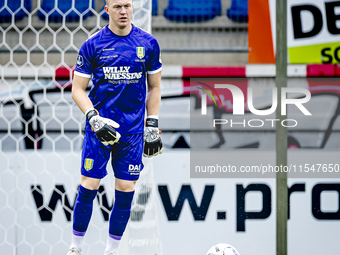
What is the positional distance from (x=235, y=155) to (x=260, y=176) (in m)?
0.24

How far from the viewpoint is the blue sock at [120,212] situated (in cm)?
202

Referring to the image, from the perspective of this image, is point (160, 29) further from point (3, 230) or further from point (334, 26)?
point (3, 230)

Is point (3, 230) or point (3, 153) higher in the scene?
point (3, 153)

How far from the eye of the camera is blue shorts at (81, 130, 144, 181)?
6.36 ft

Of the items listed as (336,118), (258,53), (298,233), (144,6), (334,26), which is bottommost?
(298,233)

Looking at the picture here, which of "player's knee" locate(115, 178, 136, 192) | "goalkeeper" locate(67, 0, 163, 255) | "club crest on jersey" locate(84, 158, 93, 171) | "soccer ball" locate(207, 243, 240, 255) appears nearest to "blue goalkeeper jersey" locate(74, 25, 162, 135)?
"goalkeeper" locate(67, 0, 163, 255)

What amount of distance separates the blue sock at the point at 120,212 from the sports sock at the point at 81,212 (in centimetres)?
14

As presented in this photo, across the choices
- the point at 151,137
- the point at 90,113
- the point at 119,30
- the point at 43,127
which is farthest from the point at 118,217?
the point at 119,30

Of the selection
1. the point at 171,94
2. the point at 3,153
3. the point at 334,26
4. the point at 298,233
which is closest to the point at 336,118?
the point at 334,26

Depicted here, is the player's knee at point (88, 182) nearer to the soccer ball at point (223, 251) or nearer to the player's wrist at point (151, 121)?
the player's wrist at point (151, 121)

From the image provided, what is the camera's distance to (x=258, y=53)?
8.35 ft

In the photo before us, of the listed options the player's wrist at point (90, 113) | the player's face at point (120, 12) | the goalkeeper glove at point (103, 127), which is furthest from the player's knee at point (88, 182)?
the player's face at point (120, 12)

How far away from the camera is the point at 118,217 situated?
204cm

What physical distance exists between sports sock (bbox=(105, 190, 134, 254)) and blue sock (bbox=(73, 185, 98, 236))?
139 millimetres
